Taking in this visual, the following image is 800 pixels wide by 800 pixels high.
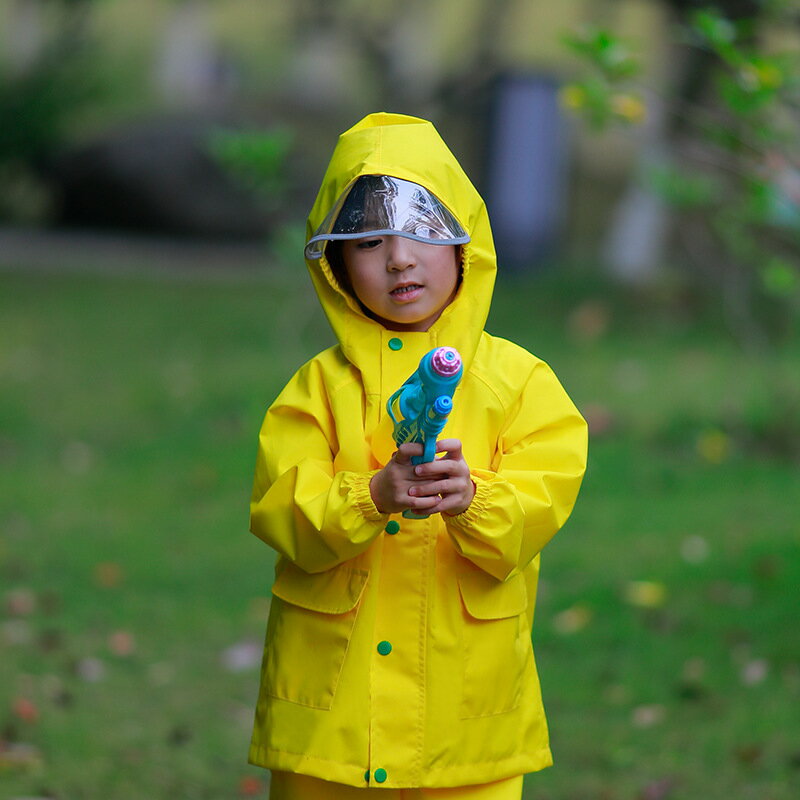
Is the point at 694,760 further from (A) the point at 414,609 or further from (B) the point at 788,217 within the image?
(B) the point at 788,217

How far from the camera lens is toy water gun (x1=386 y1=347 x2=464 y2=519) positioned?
2.22 meters

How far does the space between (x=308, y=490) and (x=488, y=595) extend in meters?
0.40

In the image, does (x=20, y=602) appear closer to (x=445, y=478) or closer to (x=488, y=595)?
(x=488, y=595)

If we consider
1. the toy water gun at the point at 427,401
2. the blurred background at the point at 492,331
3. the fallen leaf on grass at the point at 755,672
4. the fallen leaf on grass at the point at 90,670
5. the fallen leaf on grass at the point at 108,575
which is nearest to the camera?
the toy water gun at the point at 427,401

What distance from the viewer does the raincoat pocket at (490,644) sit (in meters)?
2.64

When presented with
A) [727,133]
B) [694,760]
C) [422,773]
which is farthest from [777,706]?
[422,773]

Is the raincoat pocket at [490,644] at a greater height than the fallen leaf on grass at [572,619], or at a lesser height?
lesser

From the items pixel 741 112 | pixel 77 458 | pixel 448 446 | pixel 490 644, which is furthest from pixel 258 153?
pixel 448 446

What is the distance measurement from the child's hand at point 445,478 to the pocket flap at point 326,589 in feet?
0.97

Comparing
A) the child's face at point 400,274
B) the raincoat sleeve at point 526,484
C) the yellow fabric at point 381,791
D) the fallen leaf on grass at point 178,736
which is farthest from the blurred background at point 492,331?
the child's face at point 400,274

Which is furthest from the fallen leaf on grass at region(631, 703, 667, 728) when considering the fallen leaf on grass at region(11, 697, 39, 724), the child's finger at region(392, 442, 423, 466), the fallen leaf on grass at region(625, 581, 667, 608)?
the child's finger at region(392, 442, 423, 466)

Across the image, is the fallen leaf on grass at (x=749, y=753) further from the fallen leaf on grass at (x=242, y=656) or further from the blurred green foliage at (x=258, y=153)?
the blurred green foliage at (x=258, y=153)

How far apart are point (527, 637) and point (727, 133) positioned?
2.62m

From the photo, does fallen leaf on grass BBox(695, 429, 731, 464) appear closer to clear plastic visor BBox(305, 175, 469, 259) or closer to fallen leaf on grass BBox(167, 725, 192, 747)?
fallen leaf on grass BBox(167, 725, 192, 747)
